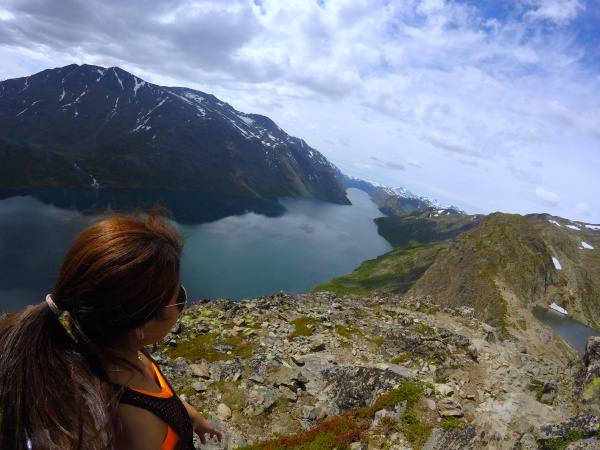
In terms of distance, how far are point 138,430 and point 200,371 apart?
59.8ft

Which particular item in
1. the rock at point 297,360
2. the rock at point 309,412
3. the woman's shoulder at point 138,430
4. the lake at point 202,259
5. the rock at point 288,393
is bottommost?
the lake at point 202,259

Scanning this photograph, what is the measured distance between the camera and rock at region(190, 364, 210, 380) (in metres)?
20.1

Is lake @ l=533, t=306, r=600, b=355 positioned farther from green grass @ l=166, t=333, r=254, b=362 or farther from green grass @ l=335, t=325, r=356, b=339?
green grass @ l=166, t=333, r=254, b=362

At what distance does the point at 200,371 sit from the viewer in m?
20.3

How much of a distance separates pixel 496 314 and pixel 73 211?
531 feet

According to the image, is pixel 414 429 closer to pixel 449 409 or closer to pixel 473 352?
pixel 449 409

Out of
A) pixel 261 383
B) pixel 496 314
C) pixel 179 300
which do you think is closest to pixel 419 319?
pixel 261 383

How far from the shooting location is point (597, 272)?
166 meters

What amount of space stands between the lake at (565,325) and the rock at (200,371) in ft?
403

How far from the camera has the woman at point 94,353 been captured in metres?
3.04

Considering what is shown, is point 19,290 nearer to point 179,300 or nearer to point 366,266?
point 179,300

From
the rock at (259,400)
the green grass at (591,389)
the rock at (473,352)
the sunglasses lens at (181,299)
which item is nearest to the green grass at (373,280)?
the rock at (473,352)

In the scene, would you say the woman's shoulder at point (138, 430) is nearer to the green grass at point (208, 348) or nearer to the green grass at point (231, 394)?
the green grass at point (231, 394)

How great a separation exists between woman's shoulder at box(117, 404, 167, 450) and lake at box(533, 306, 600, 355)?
135 m
